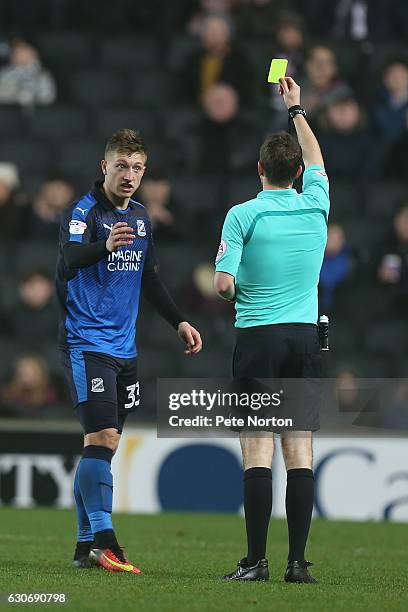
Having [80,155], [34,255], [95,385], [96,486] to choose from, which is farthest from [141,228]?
[80,155]

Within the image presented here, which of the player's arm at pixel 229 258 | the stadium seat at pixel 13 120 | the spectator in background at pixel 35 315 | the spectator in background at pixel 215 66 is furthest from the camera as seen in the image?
the stadium seat at pixel 13 120

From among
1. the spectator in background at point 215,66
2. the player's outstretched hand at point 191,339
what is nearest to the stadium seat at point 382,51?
the spectator in background at point 215,66

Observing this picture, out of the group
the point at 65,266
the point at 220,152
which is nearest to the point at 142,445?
the point at 220,152

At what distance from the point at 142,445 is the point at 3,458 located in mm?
1165

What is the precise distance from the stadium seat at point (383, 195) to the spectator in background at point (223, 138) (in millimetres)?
1244

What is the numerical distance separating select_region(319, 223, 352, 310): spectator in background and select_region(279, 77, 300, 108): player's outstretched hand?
649 centimetres

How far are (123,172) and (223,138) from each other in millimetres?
7843

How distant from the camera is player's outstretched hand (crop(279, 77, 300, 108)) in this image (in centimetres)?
637

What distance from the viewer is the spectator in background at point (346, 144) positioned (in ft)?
46.3

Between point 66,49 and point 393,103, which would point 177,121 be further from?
point 393,103

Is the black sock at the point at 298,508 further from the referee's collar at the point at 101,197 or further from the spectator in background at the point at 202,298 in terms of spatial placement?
the spectator in background at the point at 202,298

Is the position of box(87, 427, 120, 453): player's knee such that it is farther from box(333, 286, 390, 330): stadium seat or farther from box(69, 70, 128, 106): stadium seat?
box(69, 70, 128, 106): stadium seat

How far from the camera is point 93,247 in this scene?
627 cm
